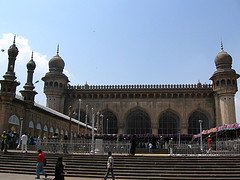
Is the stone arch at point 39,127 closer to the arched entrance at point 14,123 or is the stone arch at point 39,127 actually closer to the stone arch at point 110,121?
the arched entrance at point 14,123

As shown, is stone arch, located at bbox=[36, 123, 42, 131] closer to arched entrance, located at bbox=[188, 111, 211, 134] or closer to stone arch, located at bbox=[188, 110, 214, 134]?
stone arch, located at bbox=[188, 110, 214, 134]

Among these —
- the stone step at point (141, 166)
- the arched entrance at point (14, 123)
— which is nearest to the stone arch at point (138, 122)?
the arched entrance at point (14, 123)

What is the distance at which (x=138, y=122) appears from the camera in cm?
4119

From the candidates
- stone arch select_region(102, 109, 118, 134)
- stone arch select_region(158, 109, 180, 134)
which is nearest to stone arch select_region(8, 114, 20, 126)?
stone arch select_region(102, 109, 118, 134)

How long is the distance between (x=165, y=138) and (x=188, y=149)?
15895 millimetres

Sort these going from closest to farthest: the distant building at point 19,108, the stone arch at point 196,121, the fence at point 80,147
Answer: the fence at point 80,147
the distant building at point 19,108
the stone arch at point 196,121

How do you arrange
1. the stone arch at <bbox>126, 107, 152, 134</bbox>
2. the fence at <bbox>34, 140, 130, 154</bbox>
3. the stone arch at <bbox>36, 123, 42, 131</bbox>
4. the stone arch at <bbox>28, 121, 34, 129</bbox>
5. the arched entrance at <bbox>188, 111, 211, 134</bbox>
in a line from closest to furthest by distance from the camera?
the fence at <bbox>34, 140, 130, 154</bbox>
the stone arch at <bbox>28, 121, 34, 129</bbox>
the stone arch at <bbox>36, 123, 42, 131</bbox>
the arched entrance at <bbox>188, 111, 211, 134</bbox>
the stone arch at <bbox>126, 107, 152, 134</bbox>

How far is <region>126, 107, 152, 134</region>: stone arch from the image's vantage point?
41.0m

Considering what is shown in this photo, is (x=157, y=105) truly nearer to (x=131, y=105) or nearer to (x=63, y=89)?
(x=131, y=105)

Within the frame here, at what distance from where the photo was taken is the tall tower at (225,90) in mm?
36969

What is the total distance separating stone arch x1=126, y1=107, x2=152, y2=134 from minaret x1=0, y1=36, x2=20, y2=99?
22.1 m

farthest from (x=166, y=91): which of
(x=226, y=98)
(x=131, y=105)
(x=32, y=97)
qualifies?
(x=32, y=97)

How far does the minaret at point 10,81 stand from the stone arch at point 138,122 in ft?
72.5

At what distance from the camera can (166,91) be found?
40000 millimetres
